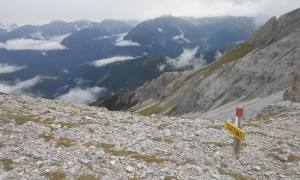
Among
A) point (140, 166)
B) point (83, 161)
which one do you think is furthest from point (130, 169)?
point (83, 161)

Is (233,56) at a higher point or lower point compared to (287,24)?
lower

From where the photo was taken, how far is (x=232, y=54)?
184250mm

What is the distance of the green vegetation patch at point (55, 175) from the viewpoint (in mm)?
17734

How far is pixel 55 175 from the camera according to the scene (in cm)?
1798

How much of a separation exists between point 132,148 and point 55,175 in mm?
5599

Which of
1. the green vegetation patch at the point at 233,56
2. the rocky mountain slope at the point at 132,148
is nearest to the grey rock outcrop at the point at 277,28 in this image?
the green vegetation patch at the point at 233,56

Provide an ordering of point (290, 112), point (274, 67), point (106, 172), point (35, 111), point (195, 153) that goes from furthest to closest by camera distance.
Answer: point (274, 67) < point (290, 112) < point (35, 111) < point (195, 153) < point (106, 172)

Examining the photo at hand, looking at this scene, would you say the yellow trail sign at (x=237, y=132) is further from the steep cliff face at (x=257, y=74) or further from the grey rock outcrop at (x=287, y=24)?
the grey rock outcrop at (x=287, y=24)

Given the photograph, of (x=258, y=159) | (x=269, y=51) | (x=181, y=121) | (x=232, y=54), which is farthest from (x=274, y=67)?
(x=258, y=159)

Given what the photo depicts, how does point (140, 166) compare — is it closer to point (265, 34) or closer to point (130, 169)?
point (130, 169)

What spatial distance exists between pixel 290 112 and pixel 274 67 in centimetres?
8084

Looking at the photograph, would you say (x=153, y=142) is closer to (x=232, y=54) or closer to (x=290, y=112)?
(x=290, y=112)

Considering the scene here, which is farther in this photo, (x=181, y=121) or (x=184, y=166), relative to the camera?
(x=181, y=121)

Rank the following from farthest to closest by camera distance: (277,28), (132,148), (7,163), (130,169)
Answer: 1. (277,28)
2. (132,148)
3. (7,163)
4. (130,169)
